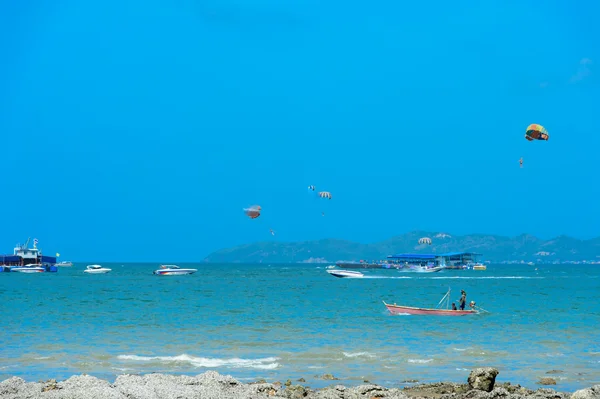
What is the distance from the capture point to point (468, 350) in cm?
2959

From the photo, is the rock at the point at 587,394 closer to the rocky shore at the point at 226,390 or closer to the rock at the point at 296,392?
the rocky shore at the point at 226,390

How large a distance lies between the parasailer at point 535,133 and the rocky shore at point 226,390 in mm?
21616

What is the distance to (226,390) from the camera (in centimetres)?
1812

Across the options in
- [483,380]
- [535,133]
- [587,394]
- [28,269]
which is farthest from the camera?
[28,269]

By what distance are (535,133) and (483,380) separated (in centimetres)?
2318

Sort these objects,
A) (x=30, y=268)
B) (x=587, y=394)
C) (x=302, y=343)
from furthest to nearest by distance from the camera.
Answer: (x=30, y=268)
(x=302, y=343)
(x=587, y=394)

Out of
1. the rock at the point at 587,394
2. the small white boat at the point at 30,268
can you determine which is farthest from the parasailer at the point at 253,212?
the small white boat at the point at 30,268

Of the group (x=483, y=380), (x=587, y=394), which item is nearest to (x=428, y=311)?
(x=483, y=380)

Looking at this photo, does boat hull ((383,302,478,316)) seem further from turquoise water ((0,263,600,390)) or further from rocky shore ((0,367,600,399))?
rocky shore ((0,367,600,399))

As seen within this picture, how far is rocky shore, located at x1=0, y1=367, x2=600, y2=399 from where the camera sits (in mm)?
16656

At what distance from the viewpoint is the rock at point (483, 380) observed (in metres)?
18.4

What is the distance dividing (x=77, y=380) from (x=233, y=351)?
11.4 m

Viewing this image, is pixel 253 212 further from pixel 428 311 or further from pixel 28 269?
pixel 28 269

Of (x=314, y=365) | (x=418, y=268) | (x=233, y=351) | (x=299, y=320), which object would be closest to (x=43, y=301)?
(x=299, y=320)
